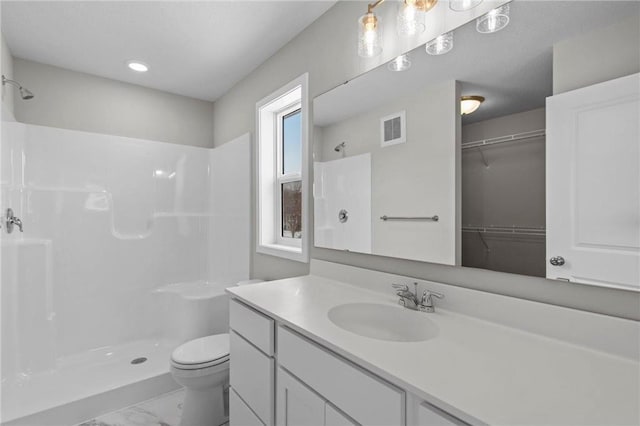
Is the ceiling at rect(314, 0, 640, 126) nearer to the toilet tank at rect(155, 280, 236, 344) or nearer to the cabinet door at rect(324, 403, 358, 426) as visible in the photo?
the cabinet door at rect(324, 403, 358, 426)

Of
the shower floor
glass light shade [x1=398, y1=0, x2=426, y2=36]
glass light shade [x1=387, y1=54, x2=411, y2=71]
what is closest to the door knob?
glass light shade [x1=387, y1=54, x2=411, y2=71]

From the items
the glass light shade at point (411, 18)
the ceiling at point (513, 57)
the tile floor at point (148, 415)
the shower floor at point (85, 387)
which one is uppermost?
the glass light shade at point (411, 18)

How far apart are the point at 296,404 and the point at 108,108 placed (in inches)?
114

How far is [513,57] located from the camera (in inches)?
40.4

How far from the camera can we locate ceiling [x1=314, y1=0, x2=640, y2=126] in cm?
88

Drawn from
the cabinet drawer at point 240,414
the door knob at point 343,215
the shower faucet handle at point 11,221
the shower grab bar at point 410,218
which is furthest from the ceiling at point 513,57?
the shower faucet handle at point 11,221

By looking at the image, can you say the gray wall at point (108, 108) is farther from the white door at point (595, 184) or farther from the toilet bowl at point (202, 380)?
the white door at point (595, 184)

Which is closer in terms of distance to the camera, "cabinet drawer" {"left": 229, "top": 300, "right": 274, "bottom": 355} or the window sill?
"cabinet drawer" {"left": 229, "top": 300, "right": 274, "bottom": 355}

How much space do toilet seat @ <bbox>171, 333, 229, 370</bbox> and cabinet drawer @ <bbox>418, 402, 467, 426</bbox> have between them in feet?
4.61

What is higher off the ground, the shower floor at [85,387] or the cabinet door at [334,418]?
the cabinet door at [334,418]

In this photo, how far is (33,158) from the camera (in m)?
2.28

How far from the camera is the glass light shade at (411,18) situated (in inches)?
48.8

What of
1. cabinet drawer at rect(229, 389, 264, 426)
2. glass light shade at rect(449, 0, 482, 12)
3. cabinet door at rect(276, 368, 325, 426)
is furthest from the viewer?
cabinet drawer at rect(229, 389, 264, 426)

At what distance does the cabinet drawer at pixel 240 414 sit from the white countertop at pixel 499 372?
551 millimetres
